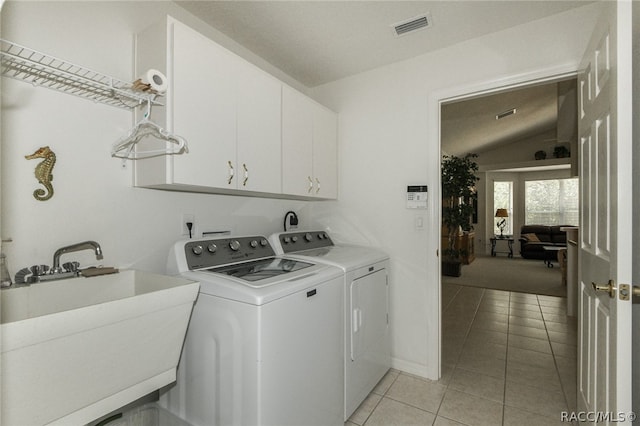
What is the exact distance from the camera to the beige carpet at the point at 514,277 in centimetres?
497

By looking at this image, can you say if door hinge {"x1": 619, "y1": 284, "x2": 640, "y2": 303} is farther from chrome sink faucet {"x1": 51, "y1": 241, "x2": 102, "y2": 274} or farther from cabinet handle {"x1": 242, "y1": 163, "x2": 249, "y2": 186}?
chrome sink faucet {"x1": 51, "y1": 241, "x2": 102, "y2": 274}

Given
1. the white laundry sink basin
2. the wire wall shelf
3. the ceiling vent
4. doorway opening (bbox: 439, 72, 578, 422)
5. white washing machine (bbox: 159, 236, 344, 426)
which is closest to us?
the white laundry sink basin

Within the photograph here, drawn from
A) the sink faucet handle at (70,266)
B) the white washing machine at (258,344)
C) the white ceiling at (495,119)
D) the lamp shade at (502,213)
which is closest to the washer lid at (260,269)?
the white washing machine at (258,344)

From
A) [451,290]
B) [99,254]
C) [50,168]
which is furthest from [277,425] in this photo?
[451,290]

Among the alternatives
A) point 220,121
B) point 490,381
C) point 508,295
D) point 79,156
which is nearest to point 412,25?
point 220,121

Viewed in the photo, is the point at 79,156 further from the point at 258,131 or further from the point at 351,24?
the point at 351,24

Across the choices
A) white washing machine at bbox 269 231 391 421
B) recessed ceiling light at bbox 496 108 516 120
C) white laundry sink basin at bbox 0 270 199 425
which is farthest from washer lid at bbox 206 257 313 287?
recessed ceiling light at bbox 496 108 516 120

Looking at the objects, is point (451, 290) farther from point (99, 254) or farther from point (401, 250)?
point (99, 254)

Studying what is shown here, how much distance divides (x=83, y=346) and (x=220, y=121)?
1182 millimetres

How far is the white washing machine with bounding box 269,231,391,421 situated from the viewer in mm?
1811

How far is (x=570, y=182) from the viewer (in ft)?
26.8

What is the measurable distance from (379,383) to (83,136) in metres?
2.41

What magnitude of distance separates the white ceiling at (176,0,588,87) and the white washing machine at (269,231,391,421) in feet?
4.64

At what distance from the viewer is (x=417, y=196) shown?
7.61 ft
